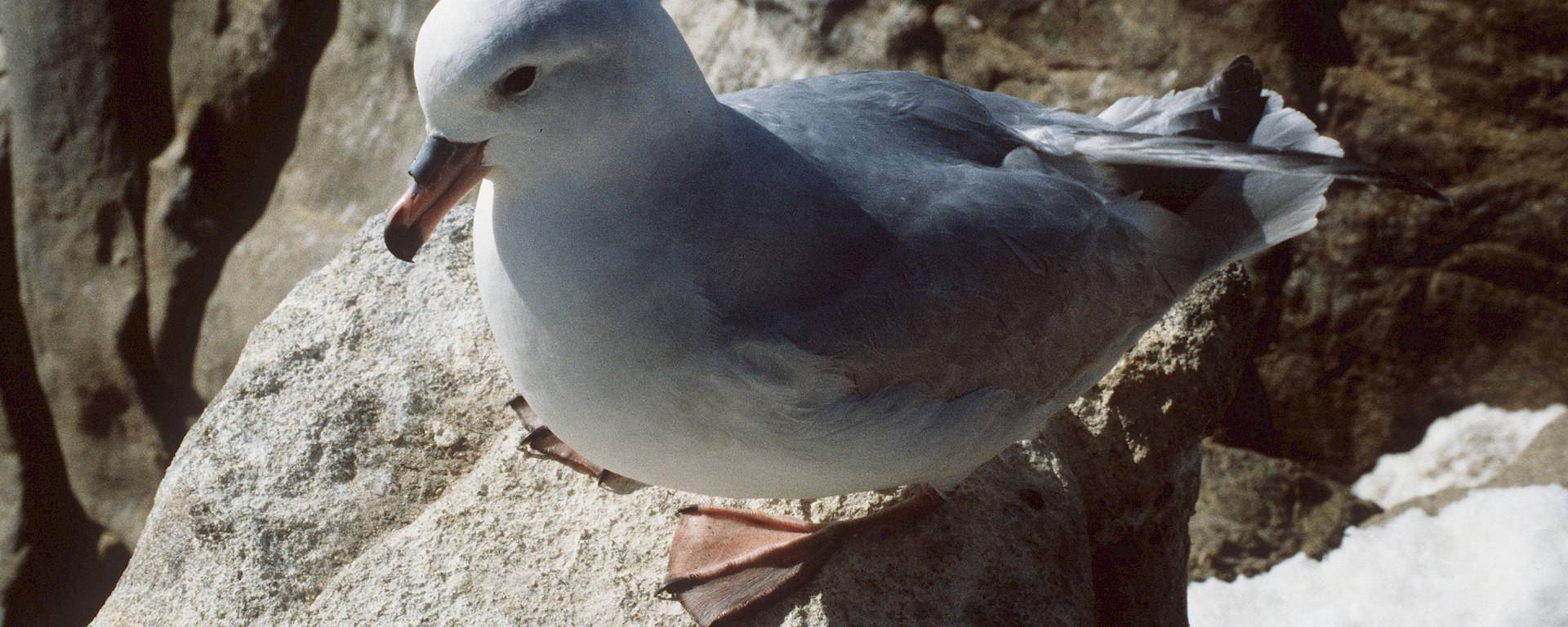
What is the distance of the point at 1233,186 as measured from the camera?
2.48 metres

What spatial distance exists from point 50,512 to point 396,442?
4.96 m

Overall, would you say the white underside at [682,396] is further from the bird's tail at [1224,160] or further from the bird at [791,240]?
the bird's tail at [1224,160]

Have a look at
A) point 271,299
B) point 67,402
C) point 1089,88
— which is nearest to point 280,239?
point 271,299

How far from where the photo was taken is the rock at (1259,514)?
4.50 m

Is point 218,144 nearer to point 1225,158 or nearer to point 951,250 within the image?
point 951,250

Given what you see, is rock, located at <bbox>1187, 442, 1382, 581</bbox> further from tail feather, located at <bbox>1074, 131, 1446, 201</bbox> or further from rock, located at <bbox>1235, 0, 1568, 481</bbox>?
tail feather, located at <bbox>1074, 131, 1446, 201</bbox>

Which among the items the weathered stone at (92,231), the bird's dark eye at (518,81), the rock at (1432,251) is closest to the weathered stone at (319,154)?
the weathered stone at (92,231)

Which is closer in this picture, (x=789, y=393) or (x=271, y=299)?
(x=789, y=393)

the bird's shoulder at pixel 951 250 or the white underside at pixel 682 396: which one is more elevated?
the bird's shoulder at pixel 951 250

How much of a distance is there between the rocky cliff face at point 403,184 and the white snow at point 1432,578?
2.29 feet

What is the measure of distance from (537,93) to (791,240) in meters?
0.51

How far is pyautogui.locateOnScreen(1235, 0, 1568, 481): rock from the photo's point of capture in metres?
4.40

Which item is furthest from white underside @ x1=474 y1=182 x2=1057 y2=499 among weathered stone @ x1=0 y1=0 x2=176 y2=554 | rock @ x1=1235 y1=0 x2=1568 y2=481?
weathered stone @ x1=0 y1=0 x2=176 y2=554

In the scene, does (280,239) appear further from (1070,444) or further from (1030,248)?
(1030,248)
